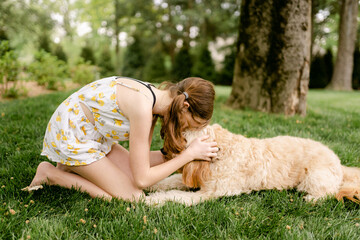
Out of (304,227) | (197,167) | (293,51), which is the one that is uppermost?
(293,51)

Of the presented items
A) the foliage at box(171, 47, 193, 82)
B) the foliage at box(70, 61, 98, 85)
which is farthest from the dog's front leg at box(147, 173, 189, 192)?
the foliage at box(171, 47, 193, 82)

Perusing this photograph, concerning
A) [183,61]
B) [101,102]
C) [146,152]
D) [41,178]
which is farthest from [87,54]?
[146,152]

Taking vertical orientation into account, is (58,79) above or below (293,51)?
below

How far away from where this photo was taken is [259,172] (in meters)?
2.65

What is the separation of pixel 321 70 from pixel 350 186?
63.0ft

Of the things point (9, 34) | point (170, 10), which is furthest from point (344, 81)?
point (9, 34)

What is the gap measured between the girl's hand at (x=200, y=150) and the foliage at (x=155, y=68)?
17.6 m

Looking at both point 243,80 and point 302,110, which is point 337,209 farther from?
point 243,80

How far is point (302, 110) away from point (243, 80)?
162 centimetres

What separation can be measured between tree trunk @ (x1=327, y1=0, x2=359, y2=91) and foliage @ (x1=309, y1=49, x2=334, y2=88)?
107cm

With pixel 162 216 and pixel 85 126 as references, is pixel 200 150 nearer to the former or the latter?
pixel 162 216

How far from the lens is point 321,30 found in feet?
77.3

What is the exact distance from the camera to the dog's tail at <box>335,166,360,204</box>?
2484 millimetres

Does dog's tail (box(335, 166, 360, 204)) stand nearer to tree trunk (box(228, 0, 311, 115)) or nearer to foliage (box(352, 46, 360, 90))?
tree trunk (box(228, 0, 311, 115))
